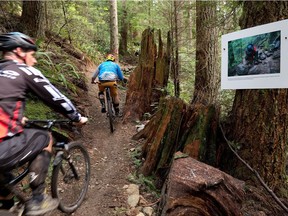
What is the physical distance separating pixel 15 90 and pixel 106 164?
3.39m

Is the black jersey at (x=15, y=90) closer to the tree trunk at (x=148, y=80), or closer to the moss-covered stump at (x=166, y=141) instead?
the moss-covered stump at (x=166, y=141)

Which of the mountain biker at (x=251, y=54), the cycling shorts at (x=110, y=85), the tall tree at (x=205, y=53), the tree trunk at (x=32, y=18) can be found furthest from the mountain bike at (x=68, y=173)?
the tree trunk at (x=32, y=18)

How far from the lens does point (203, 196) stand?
3678mm

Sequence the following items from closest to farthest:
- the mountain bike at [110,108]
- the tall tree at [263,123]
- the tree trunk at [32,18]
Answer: the tall tree at [263,123], the mountain bike at [110,108], the tree trunk at [32,18]

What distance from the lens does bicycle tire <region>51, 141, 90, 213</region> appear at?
166 inches

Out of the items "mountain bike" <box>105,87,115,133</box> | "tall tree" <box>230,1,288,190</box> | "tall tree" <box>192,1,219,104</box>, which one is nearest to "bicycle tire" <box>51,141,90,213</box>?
"tall tree" <box>230,1,288,190</box>

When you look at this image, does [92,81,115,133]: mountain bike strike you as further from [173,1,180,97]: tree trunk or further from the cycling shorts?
[173,1,180,97]: tree trunk

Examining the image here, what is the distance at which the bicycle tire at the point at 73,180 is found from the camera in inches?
166

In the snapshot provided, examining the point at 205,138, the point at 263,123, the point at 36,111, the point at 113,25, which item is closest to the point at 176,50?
the point at 205,138

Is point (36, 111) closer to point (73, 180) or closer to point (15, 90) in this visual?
point (73, 180)

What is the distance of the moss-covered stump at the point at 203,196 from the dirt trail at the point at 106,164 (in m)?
1.07

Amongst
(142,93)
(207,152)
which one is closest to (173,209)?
(207,152)

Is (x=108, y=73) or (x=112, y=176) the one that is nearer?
(x=112, y=176)

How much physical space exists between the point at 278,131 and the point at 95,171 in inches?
139
